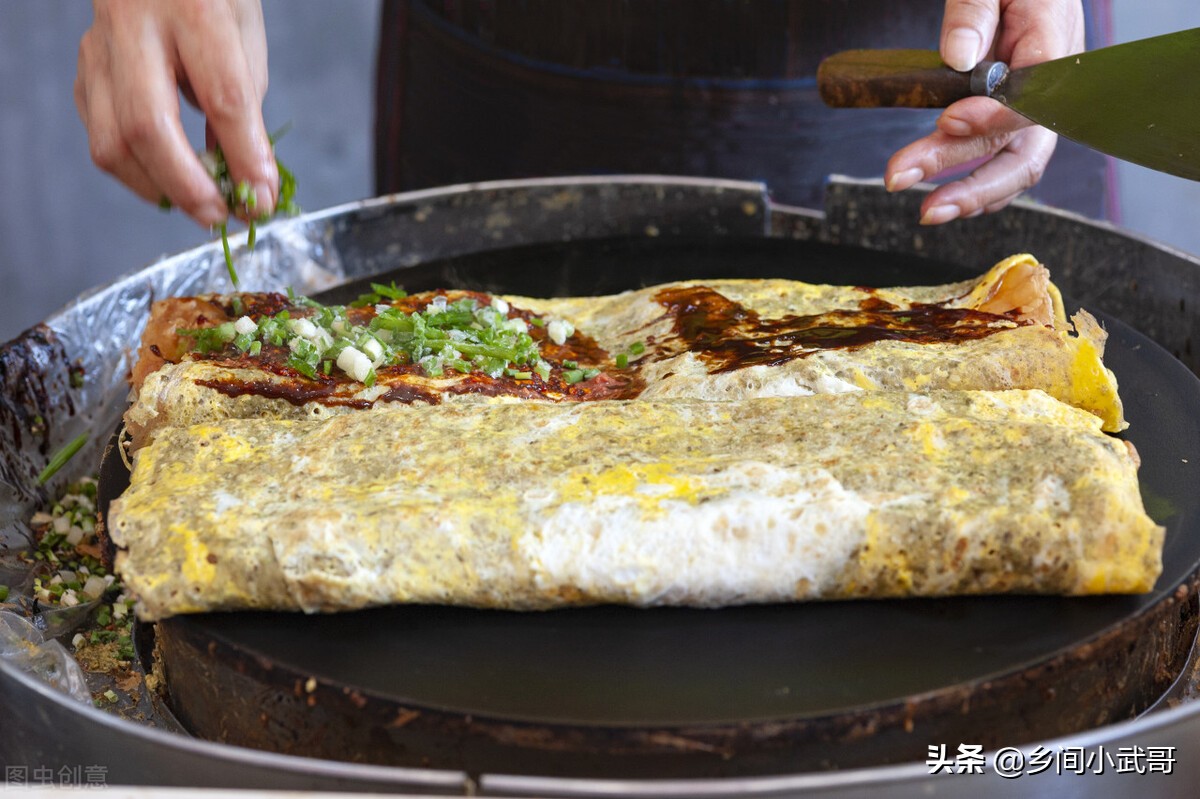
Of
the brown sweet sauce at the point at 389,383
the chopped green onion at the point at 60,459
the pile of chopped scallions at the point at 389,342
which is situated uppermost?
the pile of chopped scallions at the point at 389,342

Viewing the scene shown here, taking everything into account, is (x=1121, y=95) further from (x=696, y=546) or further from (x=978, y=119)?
(x=696, y=546)

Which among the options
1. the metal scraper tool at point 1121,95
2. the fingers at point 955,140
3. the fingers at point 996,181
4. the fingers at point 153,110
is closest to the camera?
the fingers at point 153,110

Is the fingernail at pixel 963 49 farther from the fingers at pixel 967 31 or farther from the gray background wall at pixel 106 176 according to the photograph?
the gray background wall at pixel 106 176

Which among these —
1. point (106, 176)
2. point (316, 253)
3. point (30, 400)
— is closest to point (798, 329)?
point (316, 253)

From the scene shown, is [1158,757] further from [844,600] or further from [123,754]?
[123,754]

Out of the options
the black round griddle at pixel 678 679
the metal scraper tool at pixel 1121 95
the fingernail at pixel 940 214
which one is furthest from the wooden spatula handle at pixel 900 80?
the black round griddle at pixel 678 679

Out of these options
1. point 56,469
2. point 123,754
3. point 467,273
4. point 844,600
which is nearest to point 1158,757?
point 844,600
